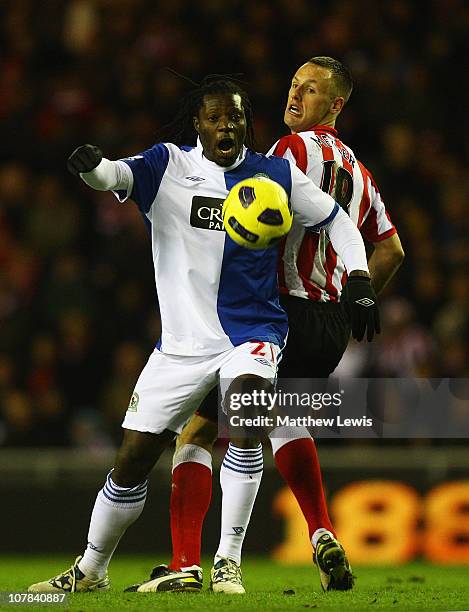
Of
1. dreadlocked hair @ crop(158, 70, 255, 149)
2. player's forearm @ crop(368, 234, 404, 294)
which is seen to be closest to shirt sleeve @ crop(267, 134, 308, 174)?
dreadlocked hair @ crop(158, 70, 255, 149)

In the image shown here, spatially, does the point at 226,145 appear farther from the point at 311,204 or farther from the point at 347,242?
the point at 347,242

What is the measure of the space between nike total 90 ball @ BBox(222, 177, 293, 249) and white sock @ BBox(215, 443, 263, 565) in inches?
38.3

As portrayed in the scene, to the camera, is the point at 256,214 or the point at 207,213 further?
the point at 207,213

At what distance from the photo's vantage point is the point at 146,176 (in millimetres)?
5566

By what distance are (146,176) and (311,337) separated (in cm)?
103

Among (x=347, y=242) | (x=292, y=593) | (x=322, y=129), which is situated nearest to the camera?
(x=347, y=242)

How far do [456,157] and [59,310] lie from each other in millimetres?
3669

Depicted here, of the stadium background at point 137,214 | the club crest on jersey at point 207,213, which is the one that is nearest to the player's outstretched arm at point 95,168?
the club crest on jersey at point 207,213

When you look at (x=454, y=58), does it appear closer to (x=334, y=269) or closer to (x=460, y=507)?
(x=460, y=507)

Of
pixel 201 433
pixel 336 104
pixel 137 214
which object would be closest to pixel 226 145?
pixel 336 104

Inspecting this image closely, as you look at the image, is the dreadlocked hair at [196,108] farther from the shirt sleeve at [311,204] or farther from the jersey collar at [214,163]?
the shirt sleeve at [311,204]

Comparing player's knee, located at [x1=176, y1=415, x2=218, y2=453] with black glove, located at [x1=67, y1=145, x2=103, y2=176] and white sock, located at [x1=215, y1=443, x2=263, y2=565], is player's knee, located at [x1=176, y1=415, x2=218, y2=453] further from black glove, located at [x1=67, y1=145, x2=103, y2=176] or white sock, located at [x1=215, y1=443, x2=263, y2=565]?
black glove, located at [x1=67, y1=145, x2=103, y2=176]

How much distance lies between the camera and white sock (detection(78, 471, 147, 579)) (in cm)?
559

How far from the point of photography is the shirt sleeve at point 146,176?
218 inches
